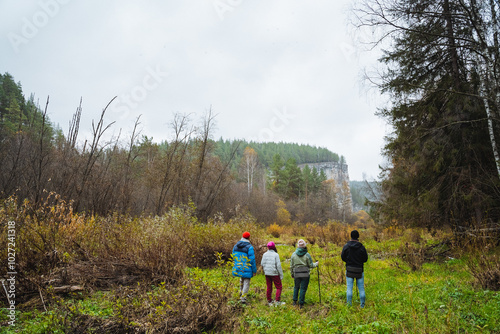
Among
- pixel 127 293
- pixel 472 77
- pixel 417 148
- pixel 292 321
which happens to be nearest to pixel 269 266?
pixel 292 321

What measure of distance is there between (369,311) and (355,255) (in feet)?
3.62

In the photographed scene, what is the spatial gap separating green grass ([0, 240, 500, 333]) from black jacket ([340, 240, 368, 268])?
34.8 inches

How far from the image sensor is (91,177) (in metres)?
10.8

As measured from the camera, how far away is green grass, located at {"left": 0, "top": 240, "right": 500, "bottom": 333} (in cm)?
411

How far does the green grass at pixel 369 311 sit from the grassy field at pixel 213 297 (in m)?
0.02

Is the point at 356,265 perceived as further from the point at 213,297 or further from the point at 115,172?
the point at 115,172

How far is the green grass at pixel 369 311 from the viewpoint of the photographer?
13.5 ft

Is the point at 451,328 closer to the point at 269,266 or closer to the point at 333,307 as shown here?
the point at 333,307

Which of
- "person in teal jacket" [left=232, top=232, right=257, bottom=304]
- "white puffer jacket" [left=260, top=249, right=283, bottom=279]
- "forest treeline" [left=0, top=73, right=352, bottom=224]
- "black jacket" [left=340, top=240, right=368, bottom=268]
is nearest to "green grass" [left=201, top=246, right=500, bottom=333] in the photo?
"person in teal jacket" [left=232, top=232, right=257, bottom=304]

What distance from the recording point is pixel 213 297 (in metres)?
4.74

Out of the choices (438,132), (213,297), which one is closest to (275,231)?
(438,132)

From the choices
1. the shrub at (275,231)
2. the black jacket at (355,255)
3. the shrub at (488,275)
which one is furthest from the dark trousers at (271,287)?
the shrub at (275,231)

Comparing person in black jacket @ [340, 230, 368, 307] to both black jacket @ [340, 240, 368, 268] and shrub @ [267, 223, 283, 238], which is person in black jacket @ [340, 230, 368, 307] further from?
shrub @ [267, 223, 283, 238]

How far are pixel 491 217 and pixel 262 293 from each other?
7.58 m
